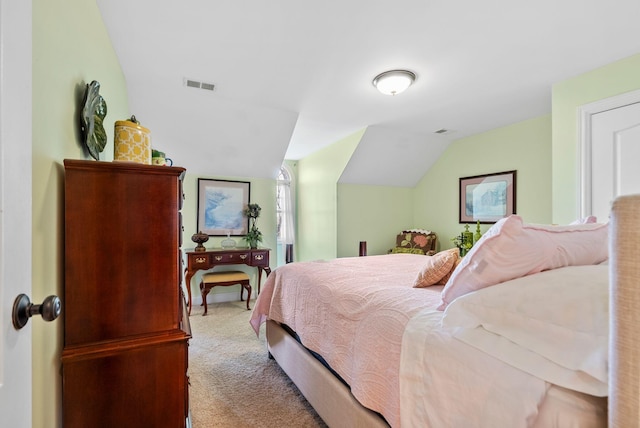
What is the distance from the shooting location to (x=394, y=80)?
250cm

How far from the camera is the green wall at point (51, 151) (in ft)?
3.04

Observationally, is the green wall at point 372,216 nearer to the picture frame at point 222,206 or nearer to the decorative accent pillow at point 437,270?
the picture frame at point 222,206

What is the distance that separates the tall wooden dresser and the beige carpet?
0.66 metres

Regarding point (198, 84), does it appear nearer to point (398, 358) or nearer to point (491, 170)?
point (398, 358)

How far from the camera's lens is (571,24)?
186 cm

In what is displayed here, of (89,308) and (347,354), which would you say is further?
(347,354)

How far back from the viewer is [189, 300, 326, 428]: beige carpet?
175 cm

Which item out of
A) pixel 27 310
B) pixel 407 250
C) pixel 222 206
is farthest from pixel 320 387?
pixel 407 250

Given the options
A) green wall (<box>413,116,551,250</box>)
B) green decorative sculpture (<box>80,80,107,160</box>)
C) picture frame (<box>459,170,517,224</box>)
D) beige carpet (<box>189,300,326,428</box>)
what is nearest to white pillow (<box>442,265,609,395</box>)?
beige carpet (<box>189,300,326,428</box>)

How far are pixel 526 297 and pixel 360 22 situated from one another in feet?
5.90

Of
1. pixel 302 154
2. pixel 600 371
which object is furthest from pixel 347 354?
pixel 302 154

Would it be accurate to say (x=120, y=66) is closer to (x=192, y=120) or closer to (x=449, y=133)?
(x=192, y=120)

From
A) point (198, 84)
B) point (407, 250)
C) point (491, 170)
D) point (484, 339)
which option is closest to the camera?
point (484, 339)

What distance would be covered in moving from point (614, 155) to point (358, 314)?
2.51 meters
